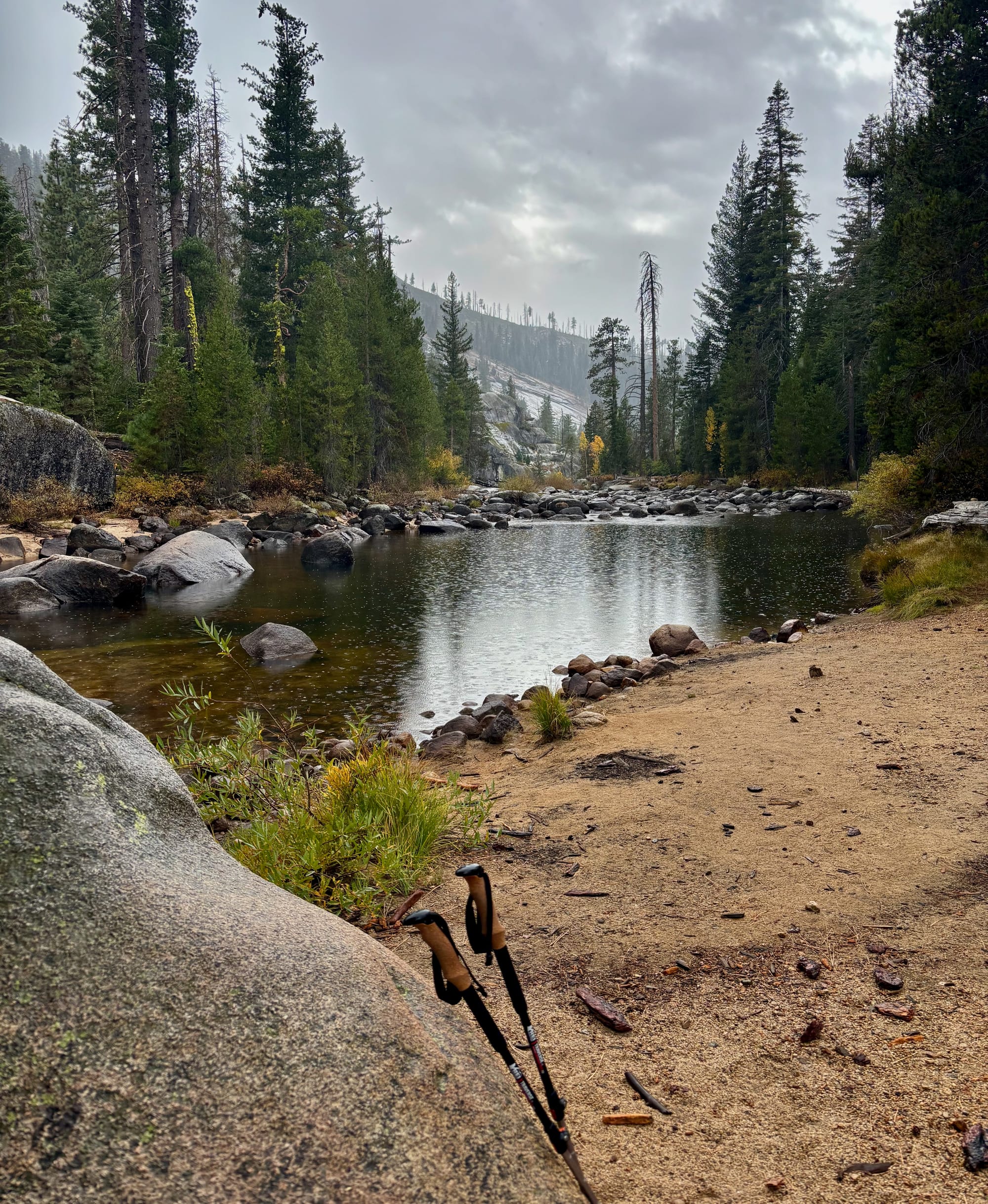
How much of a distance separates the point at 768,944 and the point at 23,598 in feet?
47.2

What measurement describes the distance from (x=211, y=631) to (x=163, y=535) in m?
19.7

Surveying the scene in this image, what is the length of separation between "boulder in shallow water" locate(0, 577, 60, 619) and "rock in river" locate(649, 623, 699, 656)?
35.7 feet

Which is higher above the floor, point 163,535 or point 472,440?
point 472,440

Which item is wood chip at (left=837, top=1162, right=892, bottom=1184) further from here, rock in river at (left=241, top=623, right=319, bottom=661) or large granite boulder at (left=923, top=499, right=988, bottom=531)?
large granite boulder at (left=923, top=499, right=988, bottom=531)

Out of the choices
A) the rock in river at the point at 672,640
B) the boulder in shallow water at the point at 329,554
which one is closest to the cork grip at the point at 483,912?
the rock in river at the point at 672,640

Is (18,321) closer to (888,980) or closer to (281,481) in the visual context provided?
(281,481)

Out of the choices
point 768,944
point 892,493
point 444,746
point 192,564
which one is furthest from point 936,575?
point 192,564

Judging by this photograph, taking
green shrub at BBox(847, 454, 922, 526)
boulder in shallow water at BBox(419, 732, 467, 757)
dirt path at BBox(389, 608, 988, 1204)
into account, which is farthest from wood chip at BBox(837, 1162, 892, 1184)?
green shrub at BBox(847, 454, 922, 526)

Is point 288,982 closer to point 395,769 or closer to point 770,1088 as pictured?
point 770,1088

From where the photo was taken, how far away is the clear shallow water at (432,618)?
9031mm

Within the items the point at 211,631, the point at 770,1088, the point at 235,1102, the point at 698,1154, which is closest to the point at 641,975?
the point at 770,1088

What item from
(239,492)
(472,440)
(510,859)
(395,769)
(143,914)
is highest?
(472,440)

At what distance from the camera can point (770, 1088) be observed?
203cm

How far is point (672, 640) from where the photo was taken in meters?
9.80
